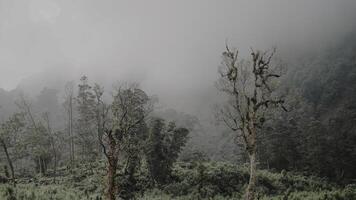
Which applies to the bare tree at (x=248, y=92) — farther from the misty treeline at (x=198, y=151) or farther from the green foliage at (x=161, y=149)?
the green foliage at (x=161, y=149)

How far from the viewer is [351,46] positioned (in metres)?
136

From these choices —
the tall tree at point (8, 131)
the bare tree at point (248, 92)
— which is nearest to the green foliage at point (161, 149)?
the tall tree at point (8, 131)

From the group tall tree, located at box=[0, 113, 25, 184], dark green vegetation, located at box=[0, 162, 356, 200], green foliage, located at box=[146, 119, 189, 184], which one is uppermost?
tall tree, located at box=[0, 113, 25, 184]

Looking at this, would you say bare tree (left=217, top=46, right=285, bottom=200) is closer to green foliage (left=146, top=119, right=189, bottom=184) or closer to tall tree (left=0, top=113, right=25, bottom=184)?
green foliage (left=146, top=119, right=189, bottom=184)

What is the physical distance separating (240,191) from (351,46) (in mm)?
114349

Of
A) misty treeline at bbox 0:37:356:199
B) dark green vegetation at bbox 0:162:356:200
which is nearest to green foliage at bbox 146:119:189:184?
misty treeline at bbox 0:37:356:199

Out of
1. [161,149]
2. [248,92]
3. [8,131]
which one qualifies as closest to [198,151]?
[161,149]

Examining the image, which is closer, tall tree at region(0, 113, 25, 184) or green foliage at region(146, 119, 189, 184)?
tall tree at region(0, 113, 25, 184)

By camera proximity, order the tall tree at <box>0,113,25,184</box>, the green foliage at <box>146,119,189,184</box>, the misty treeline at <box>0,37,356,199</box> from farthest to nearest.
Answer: the green foliage at <box>146,119,189,184</box> < the tall tree at <box>0,113,25,184</box> < the misty treeline at <box>0,37,356,199</box>

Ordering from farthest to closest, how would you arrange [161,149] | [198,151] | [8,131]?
[198,151] < [161,149] < [8,131]

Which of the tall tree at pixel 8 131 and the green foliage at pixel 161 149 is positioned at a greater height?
the tall tree at pixel 8 131

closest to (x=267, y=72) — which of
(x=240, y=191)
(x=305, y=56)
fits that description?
(x=240, y=191)

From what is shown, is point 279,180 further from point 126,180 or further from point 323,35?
point 323,35

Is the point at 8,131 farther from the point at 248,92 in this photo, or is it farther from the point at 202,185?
the point at 248,92
